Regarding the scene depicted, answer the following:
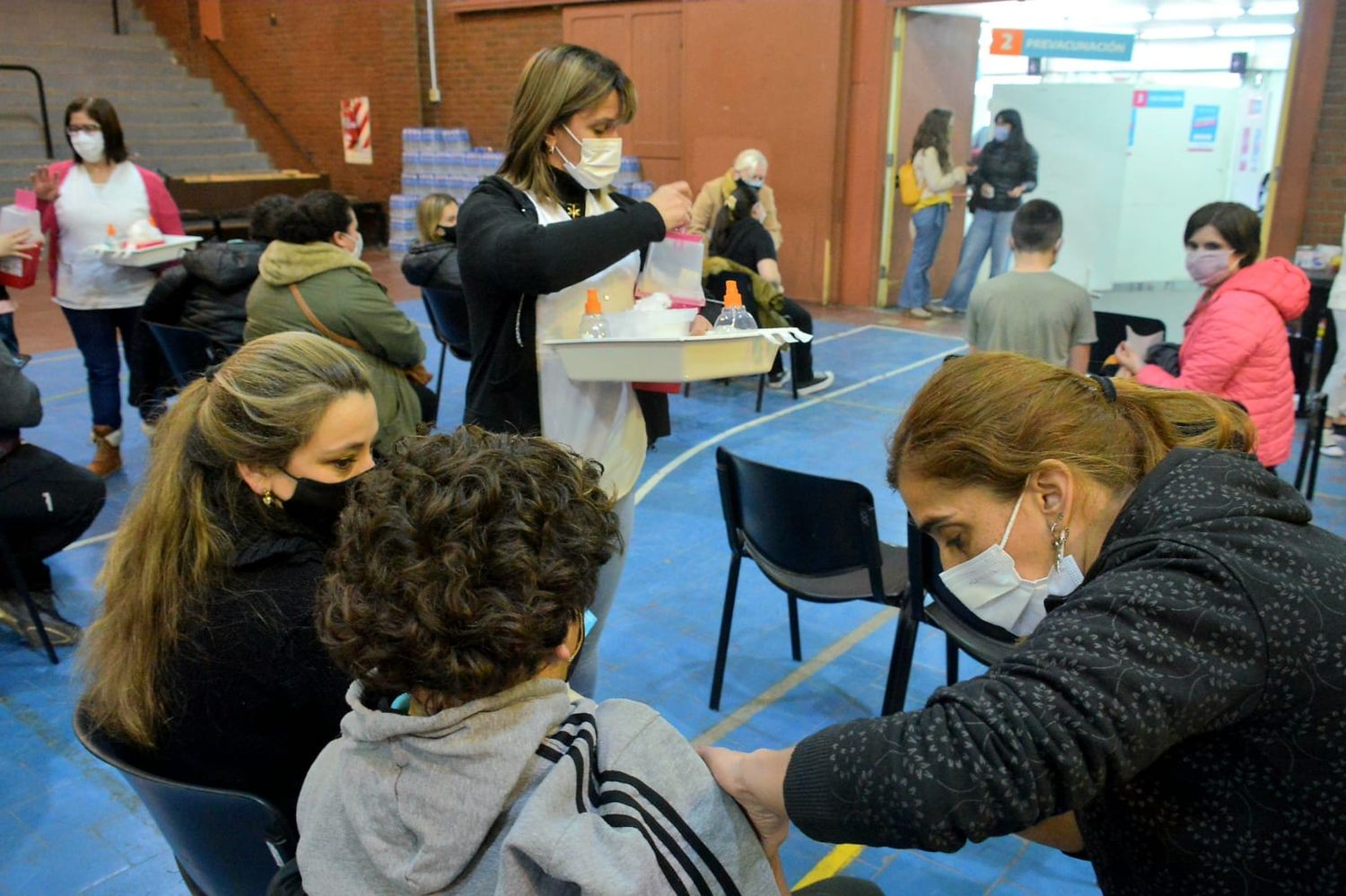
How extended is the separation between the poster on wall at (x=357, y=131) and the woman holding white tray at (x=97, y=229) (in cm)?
871

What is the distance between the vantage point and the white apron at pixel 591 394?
2262 mm

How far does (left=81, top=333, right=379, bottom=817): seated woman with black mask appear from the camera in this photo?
1.47 metres

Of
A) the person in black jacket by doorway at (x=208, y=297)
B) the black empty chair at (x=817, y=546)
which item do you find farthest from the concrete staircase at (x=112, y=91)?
the black empty chair at (x=817, y=546)

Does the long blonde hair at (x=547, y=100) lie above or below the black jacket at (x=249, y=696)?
above

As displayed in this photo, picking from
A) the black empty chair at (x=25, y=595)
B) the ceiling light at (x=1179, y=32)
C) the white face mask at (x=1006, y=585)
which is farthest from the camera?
the ceiling light at (x=1179, y=32)

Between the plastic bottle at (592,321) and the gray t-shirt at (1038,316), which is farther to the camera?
the gray t-shirt at (1038,316)

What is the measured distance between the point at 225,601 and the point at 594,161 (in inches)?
49.4

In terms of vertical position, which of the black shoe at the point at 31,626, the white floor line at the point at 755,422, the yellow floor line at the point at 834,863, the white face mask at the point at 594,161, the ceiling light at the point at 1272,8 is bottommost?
the yellow floor line at the point at 834,863

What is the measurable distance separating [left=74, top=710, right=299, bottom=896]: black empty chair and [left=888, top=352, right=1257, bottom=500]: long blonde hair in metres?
1.00

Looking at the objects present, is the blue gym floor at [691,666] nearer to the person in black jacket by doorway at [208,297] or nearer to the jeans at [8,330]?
the jeans at [8,330]

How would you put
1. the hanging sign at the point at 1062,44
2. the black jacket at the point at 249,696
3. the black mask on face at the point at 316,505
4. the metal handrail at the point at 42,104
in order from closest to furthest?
the black jacket at the point at 249,696 < the black mask on face at the point at 316,505 < the hanging sign at the point at 1062,44 < the metal handrail at the point at 42,104

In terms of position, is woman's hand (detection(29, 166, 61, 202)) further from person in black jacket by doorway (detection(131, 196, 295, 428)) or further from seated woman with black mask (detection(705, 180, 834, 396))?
seated woman with black mask (detection(705, 180, 834, 396))

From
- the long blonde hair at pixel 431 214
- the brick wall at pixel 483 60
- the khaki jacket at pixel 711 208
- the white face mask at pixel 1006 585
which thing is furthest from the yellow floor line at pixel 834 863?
the brick wall at pixel 483 60

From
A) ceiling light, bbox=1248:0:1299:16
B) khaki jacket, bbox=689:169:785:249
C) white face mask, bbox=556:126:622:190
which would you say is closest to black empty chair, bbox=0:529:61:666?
white face mask, bbox=556:126:622:190
